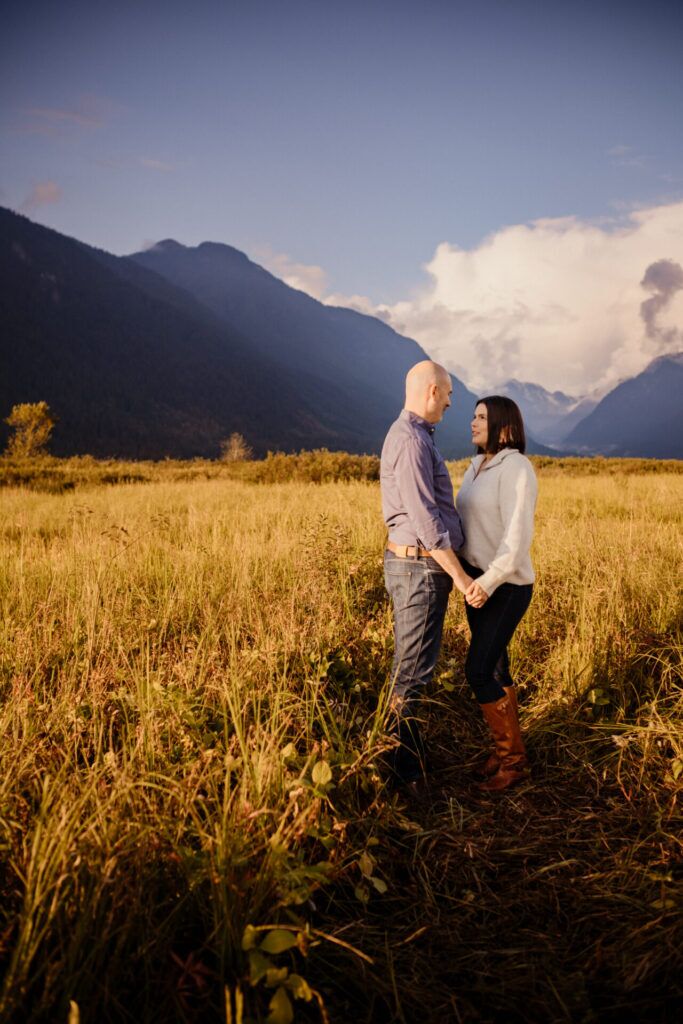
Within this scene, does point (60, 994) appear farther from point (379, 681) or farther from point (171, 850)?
point (379, 681)

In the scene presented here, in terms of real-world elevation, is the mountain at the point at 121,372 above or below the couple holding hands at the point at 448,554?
above

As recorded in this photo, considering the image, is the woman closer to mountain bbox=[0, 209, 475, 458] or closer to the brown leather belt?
the brown leather belt

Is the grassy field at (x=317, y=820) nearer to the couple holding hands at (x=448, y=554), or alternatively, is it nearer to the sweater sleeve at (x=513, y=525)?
the couple holding hands at (x=448, y=554)

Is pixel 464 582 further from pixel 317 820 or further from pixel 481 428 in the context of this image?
pixel 317 820

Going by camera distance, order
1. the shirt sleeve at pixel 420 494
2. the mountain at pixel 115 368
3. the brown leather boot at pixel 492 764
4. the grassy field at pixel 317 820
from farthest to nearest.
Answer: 1. the mountain at pixel 115 368
2. the brown leather boot at pixel 492 764
3. the shirt sleeve at pixel 420 494
4. the grassy field at pixel 317 820

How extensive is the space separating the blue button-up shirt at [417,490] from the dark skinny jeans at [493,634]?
0.34m

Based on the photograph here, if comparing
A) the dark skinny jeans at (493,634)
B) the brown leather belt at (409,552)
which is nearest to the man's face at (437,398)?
the brown leather belt at (409,552)

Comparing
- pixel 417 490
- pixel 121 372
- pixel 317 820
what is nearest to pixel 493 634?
pixel 417 490

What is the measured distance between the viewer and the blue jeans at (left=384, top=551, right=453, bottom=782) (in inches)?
98.0

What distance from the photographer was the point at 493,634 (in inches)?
104

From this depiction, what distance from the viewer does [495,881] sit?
2.11 metres

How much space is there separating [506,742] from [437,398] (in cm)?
180

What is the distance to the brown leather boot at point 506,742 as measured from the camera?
265 centimetres

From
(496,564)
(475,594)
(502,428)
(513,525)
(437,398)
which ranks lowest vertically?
(475,594)
